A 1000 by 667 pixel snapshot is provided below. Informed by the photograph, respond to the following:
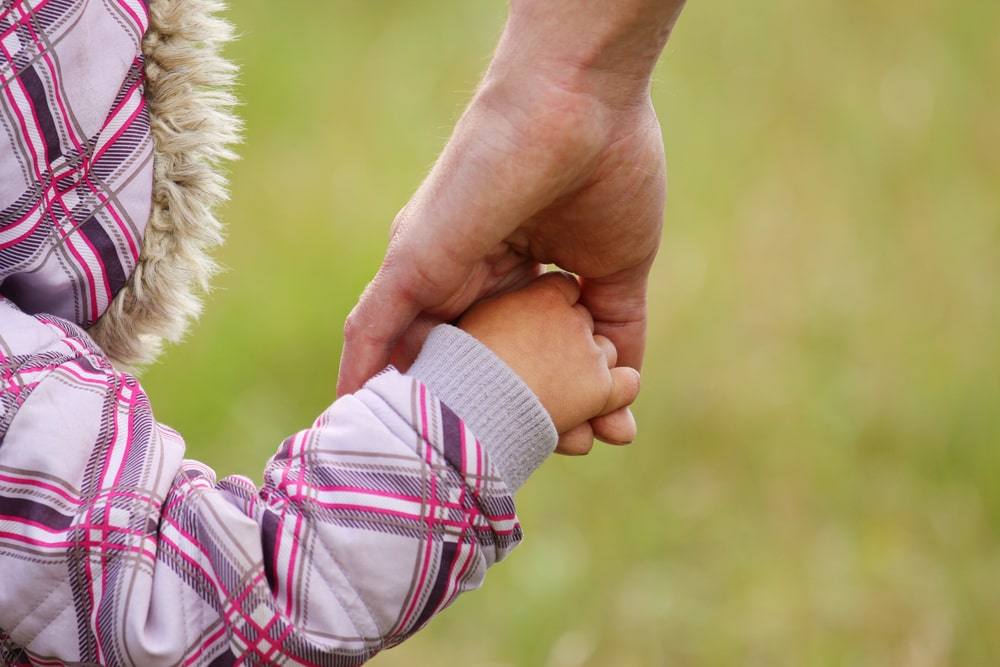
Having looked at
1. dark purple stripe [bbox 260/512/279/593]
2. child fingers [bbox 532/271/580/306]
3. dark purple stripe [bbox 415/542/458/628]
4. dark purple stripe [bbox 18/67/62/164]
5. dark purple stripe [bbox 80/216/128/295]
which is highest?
dark purple stripe [bbox 18/67/62/164]

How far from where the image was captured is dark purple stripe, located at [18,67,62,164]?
3.14 feet

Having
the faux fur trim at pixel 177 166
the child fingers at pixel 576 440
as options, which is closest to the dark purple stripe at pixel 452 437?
the child fingers at pixel 576 440

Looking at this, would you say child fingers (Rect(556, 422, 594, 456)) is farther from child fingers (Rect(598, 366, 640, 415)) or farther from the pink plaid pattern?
the pink plaid pattern

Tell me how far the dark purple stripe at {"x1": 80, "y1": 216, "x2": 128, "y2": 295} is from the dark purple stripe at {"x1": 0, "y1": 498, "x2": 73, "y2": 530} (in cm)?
24

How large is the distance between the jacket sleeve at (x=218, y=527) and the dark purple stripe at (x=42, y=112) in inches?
6.5

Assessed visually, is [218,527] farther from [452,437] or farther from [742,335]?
[742,335]

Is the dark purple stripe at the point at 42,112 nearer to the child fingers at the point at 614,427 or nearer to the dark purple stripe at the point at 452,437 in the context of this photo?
the dark purple stripe at the point at 452,437

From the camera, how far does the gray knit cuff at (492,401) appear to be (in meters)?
1.00

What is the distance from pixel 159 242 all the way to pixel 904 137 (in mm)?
2701

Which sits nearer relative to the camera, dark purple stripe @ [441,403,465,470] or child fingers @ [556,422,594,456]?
dark purple stripe @ [441,403,465,470]

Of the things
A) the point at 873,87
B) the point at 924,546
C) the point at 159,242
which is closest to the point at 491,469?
the point at 159,242

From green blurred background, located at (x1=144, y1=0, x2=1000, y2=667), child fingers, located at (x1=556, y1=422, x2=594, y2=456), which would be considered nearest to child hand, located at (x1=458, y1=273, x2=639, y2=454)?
child fingers, located at (x1=556, y1=422, x2=594, y2=456)

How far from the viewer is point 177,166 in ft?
3.55

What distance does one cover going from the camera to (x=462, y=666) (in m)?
2.05
